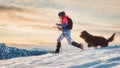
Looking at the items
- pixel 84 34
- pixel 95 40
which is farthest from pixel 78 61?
pixel 84 34

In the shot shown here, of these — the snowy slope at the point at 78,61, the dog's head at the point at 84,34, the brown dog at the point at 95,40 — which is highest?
the dog's head at the point at 84,34

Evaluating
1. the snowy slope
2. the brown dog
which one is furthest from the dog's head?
the snowy slope

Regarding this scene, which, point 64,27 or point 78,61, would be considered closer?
point 78,61

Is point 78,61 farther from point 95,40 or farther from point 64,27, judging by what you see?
point 95,40

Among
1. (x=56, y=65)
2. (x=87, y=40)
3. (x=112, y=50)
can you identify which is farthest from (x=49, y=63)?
(x=87, y=40)

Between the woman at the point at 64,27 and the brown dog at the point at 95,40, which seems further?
the brown dog at the point at 95,40

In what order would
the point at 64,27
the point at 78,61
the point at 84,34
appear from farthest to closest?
the point at 84,34 → the point at 64,27 → the point at 78,61

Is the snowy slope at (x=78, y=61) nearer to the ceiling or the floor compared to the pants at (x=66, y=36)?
nearer to the floor

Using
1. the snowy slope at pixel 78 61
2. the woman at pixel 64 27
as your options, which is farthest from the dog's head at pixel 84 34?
the snowy slope at pixel 78 61

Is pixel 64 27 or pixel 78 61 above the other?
pixel 64 27

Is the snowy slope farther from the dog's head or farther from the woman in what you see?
the dog's head

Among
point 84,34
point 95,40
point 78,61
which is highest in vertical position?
point 84,34

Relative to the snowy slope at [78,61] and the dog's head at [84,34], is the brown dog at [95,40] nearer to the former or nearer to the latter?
the dog's head at [84,34]

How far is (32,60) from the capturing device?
62.3 ft
